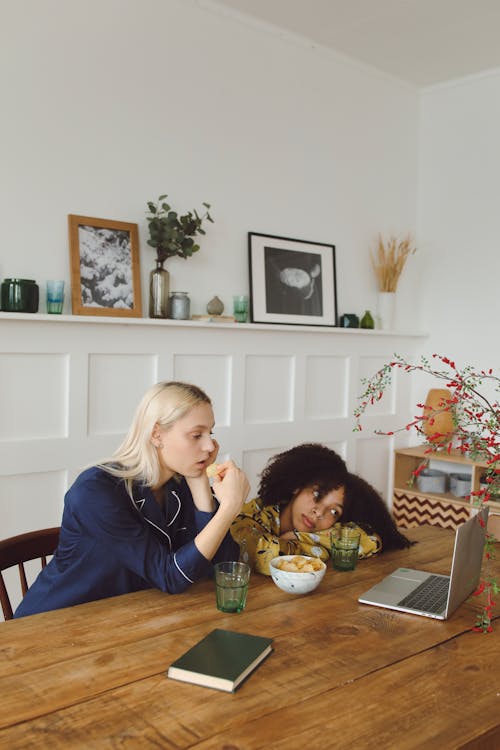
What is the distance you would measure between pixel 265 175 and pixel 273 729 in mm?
3063

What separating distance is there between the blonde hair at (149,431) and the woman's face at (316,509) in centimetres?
53

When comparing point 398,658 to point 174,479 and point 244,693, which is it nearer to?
point 244,693

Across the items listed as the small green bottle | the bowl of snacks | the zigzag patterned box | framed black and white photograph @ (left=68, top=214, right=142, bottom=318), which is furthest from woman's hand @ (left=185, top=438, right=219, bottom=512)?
the small green bottle

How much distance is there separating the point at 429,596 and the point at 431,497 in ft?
8.04

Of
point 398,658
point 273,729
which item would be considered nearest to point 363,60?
point 398,658

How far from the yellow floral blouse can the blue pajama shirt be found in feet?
0.28

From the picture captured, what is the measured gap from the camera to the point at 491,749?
121 cm

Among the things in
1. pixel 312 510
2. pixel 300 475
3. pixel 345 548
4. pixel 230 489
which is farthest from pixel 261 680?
pixel 300 475

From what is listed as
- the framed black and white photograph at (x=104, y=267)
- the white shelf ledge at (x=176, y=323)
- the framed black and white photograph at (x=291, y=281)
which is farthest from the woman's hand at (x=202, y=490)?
the framed black and white photograph at (x=291, y=281)

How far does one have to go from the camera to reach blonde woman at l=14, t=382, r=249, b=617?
5.83ft

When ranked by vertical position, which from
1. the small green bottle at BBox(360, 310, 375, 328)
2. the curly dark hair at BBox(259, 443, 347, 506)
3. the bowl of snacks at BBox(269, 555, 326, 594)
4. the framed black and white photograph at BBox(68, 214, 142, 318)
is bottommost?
the bowl of snacks at BBox(269, 555, 326, 594)

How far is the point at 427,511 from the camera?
418 cm

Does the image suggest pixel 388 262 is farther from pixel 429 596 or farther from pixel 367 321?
pixel 429 596

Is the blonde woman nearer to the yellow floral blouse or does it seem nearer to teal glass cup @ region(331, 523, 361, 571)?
the yellow floral blouse
